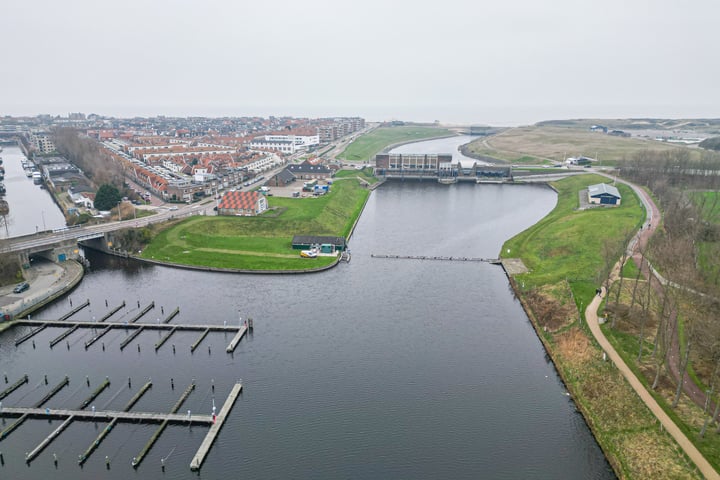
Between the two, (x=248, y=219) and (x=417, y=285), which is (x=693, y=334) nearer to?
(x=417, y=285)

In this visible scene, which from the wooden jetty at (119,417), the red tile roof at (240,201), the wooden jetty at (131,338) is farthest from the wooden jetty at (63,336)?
the red tile roof at (240,201)

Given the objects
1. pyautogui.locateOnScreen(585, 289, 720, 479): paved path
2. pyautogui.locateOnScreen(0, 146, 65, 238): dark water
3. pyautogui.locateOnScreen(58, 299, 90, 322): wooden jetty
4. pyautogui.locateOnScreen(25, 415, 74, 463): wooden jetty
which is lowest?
pyautogui.locateOnScreen(25, 415, 74, 463): wooden jetty

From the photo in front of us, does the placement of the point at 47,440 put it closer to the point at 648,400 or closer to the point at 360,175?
the point at 648,400

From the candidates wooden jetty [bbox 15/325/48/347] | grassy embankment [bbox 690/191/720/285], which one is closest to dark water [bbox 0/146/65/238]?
wooden jetty [bbox 15/325/48/347]

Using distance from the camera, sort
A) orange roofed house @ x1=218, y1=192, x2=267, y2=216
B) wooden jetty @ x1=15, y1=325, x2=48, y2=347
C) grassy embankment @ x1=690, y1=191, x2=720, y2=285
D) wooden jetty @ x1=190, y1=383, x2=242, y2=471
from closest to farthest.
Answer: wooden jetty @ x1=190, y1=383, x2=242, y2=471 → wooden jetty @ x1=15, y1=325, x2=48, y2=347 → grassy embankment @ x1=690, y1=191, x2=720, y2=285 → orange roofed house @ x1=218, y1=192, x2=267, y2=216

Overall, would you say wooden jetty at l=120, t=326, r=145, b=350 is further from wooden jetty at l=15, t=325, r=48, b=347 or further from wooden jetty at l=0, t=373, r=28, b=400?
wooden jetty at l=15, t=325, r=48, b=347

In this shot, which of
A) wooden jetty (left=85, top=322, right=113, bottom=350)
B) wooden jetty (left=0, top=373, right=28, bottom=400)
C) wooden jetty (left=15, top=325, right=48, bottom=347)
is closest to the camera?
wooden jetty (left=0, top=373, right=28, bottom=400)

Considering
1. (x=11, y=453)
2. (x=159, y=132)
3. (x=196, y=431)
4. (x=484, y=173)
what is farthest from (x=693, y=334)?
(x=159, y=132)

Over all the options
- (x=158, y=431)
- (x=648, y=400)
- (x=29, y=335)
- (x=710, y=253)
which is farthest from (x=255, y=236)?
(x=710, y=253)
